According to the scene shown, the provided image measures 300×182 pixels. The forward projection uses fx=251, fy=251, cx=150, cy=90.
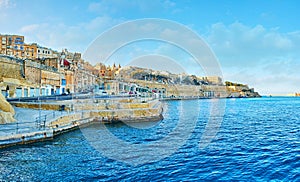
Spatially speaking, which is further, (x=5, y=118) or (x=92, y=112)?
(x=92, y=112)

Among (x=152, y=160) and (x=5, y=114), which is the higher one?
(x=5, y=114)

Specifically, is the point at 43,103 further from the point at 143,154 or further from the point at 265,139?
the point at 265,139

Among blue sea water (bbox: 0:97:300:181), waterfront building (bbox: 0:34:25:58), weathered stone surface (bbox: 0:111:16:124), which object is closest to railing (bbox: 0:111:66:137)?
weathered stone surface (bbox: 0:111:16:124)

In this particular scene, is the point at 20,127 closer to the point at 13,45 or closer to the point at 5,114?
the point at 5,114

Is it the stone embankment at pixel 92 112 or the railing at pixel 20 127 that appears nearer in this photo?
the railing at pixel 20 127

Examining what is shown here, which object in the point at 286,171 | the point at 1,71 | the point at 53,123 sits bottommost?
the point at 286,171

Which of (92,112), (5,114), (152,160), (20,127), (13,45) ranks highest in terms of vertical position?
(13,45)

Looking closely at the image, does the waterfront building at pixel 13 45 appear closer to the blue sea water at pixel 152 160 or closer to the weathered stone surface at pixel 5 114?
the weathered stone surface at pixel 5 114

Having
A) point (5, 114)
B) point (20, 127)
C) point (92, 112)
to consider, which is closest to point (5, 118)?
point (5, 114)

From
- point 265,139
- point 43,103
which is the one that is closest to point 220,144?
point 265,139

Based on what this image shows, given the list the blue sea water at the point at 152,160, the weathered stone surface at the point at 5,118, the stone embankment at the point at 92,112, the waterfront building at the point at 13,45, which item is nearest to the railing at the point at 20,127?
the stone embankment at the point at 92,112

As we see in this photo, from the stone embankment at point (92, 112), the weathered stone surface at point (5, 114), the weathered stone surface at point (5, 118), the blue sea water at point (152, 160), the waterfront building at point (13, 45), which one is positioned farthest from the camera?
the waterfront building at point (13, 45)

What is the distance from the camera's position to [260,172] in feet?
43.5

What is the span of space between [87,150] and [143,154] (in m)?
4.19
